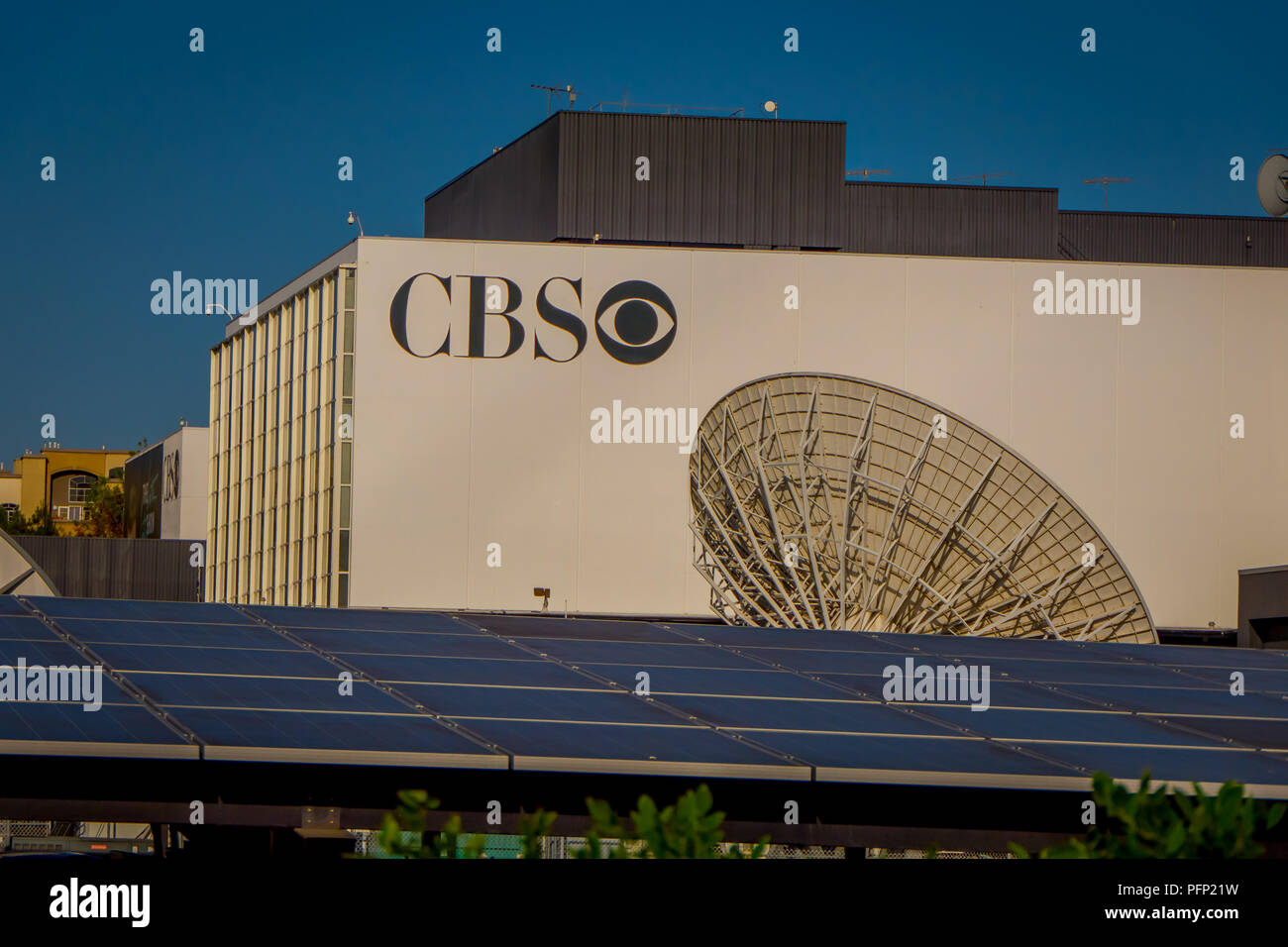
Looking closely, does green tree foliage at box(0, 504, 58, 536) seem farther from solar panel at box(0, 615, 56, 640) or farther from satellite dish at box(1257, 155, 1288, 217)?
solar panel at box(0, 615, 56, 640)

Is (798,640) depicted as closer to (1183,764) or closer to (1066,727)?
(1066,727)

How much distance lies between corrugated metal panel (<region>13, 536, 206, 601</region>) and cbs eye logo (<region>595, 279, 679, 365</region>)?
38.4 meters

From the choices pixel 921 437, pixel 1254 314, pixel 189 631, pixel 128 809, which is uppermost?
pixel 1254 314

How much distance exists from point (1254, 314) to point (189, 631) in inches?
1996

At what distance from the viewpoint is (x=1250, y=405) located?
5819cm

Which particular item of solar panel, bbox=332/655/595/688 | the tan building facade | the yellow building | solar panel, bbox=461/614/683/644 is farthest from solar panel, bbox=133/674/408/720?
the yellow building

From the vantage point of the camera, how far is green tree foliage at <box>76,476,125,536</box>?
13475cm

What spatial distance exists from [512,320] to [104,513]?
91769 mm

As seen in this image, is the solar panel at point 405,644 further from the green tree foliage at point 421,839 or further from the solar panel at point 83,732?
the green tree foliage at point 421,839
